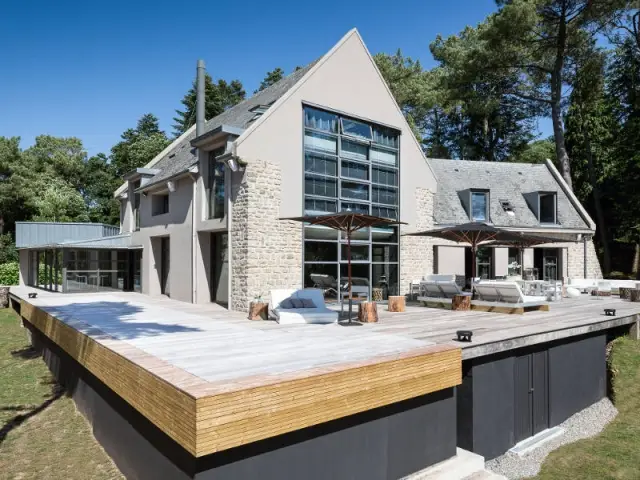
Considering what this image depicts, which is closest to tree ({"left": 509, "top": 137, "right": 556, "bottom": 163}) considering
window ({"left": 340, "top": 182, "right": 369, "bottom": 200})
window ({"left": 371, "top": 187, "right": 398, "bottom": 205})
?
window ({"left": 371, "top": 187, "right": 398, "bottom": 205})

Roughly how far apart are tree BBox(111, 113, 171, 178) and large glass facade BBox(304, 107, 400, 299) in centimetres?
2828

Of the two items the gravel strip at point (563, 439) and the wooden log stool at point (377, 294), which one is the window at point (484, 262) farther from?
the gravel strip at point (563, 439)

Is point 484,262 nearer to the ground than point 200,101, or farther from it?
nearer to the ground

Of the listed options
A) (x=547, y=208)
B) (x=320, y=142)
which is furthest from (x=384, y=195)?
(x=547, y=208)

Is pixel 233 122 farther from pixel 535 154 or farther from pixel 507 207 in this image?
pixel 535 154

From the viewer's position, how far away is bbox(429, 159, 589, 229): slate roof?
2022 cm

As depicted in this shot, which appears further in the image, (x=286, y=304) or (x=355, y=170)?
(x=355, y=170)

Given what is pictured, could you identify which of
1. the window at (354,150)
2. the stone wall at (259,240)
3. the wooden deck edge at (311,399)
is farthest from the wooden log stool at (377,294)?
the wooden deck edge at (311,399)

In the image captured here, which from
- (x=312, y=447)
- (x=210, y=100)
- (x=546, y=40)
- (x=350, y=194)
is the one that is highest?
(x=210, y=100)

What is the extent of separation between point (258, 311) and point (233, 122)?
28.4ft

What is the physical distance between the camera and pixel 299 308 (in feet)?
35.4

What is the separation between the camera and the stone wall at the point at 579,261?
2198 centimetres

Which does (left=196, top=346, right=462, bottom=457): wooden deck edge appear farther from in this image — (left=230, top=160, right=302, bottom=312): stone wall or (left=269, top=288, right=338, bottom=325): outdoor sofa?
(left=230, top=160, right=302, bottom=312): stone wall

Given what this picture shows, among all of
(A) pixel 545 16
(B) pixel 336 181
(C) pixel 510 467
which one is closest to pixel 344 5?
(B) pixel 336 181
